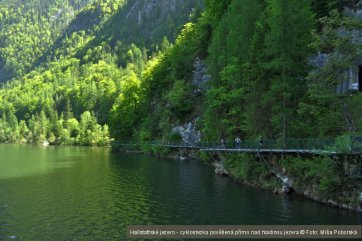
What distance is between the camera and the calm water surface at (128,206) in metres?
31.7

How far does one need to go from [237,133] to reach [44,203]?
29.0 m

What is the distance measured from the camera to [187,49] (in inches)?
3920

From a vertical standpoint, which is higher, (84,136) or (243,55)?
(243,55)

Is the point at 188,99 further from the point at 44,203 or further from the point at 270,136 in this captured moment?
the point at 44,203

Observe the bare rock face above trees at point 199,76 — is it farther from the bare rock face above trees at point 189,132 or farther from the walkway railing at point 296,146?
the walkway railing at point 296,146

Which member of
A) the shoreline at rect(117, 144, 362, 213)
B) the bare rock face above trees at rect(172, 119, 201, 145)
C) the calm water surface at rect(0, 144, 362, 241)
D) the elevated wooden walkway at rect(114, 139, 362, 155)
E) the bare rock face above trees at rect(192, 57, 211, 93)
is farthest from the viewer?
the bare rock face above trees at rect(192, 57, 211, 93)

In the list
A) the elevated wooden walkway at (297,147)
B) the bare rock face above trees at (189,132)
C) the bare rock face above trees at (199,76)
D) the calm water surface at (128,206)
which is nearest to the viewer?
the calm water surface at (128,206)

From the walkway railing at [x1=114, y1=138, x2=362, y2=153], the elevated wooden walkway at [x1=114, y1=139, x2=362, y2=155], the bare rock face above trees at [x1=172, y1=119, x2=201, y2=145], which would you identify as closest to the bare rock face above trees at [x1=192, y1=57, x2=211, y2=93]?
the bare rock face above trees at [x1=172, y1=119, x2=201, y2=145]

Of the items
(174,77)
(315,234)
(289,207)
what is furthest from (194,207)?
(174,77)

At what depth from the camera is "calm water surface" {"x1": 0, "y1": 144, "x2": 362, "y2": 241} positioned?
104ft

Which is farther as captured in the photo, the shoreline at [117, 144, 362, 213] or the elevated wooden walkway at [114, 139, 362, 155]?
the shoreline at [117, 144, 362, 213]

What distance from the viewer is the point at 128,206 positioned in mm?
39656

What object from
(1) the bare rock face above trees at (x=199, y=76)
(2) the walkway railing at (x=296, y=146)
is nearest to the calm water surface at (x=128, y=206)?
(2) the walkway railing at (x=296, y=146)

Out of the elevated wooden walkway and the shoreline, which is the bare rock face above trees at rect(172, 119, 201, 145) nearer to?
the shoreline
